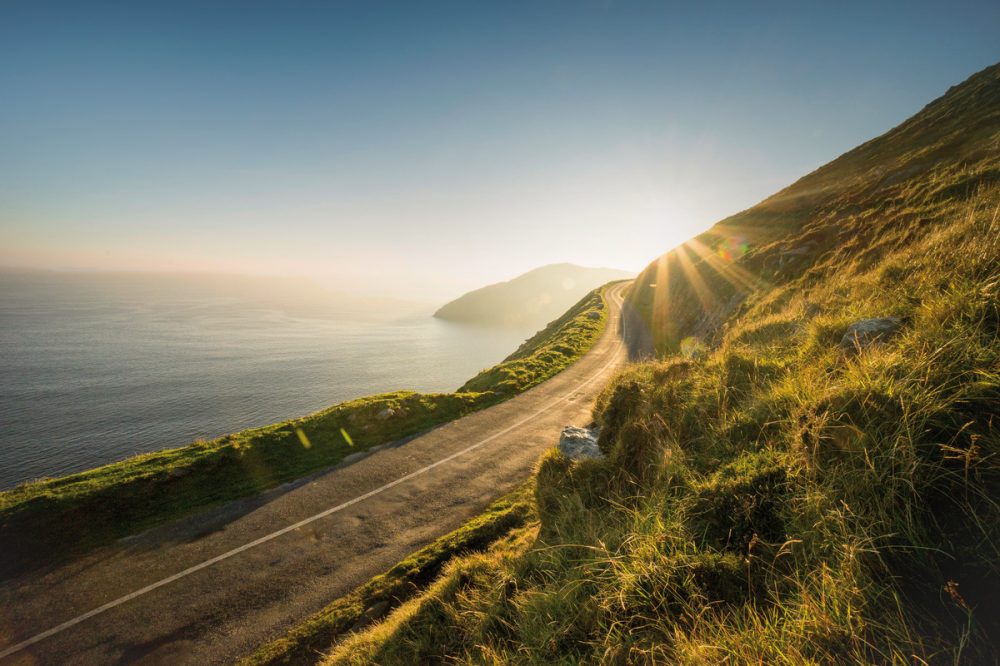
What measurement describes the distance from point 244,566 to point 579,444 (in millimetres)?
8913

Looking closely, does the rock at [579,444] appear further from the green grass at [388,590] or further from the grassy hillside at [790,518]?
the green grass at [388,590]

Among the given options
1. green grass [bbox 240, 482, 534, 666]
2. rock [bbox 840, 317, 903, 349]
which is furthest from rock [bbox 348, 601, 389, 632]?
→ rock [bbox 840, 317, 903, 349]

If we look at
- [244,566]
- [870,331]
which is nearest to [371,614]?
[244,566]

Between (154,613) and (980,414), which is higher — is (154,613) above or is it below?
below

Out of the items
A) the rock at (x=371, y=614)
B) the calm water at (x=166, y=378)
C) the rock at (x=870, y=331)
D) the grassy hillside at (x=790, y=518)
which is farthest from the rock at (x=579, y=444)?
the calm water at (x=166, y=378)

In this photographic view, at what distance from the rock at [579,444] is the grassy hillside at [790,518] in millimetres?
357

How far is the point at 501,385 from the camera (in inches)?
856

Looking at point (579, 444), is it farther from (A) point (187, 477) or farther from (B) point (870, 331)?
(A) point (187, 477)

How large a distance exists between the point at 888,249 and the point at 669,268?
4601 centimetres

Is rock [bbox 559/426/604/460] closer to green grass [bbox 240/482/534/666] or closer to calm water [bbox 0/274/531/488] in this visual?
green grass [bbox 240/482/534/666]

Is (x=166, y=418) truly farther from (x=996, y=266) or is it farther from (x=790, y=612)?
(x=996, y=266)

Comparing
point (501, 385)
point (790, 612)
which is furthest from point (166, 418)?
point (790, 612)

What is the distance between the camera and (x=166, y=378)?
55.8 metres

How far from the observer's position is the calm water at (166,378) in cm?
3300
